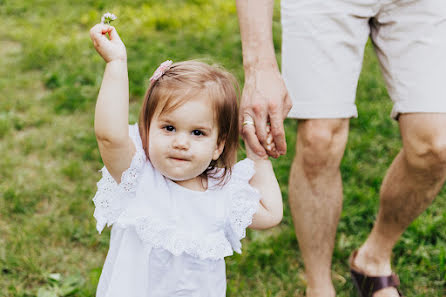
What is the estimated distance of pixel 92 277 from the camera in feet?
8.54

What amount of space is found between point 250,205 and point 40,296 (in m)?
1.29

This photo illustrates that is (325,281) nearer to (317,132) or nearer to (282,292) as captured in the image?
(282,292)

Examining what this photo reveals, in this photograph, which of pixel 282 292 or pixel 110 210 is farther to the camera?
pixel 282 292

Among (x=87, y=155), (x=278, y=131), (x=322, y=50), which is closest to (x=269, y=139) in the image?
(x=278, y=131)

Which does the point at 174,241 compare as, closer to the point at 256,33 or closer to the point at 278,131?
the point at 278,131

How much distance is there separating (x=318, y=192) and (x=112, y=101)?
1152 millimetres

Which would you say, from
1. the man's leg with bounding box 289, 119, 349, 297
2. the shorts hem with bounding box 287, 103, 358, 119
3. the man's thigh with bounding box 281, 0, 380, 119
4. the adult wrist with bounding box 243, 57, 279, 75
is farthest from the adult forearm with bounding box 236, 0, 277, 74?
the man's leg with bounding box 289, 119, 349, 297

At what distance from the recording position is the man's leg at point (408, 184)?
2186 millimetres

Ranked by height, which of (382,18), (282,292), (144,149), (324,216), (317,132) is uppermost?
(382,18)

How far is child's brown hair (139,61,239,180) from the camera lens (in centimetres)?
169

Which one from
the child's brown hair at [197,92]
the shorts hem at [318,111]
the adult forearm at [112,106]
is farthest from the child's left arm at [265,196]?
the adult forearm at [112,106]

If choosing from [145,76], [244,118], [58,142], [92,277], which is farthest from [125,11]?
[244,118]

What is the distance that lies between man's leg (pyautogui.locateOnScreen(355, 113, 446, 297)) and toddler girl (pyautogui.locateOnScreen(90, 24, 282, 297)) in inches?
30.2

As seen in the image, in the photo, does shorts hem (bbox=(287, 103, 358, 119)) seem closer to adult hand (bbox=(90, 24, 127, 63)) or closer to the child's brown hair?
the child's brown hair
